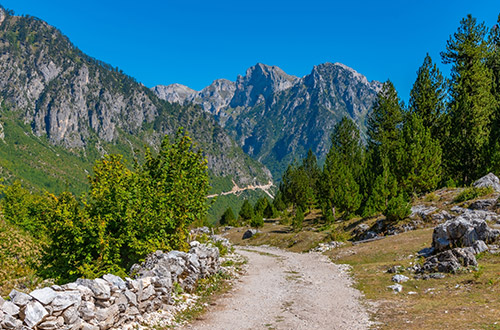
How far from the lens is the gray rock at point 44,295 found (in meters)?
10.9

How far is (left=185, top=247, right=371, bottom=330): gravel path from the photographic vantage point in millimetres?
15602

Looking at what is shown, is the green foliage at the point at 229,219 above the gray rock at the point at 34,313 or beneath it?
beneath

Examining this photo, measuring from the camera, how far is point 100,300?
1296 centimetres

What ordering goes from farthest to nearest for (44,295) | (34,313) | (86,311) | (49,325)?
(86,311)
(44,295)
(49,325)
(34,313)

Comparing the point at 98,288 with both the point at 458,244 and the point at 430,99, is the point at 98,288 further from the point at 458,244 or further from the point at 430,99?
the point at 430,99

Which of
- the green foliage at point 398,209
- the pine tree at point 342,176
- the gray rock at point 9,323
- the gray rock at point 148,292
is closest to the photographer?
the gray rock at point 9,323

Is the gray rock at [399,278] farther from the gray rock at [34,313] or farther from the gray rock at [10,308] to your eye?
the gray rock at [10,308]

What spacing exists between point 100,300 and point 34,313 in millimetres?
2707

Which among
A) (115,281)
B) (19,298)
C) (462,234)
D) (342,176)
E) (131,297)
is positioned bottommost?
(462,234)

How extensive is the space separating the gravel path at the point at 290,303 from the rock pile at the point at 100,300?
249 cm

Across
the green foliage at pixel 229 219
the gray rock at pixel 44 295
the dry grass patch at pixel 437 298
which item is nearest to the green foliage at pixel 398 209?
the dry grass patch at pixel 437 298

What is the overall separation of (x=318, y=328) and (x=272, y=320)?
237cm

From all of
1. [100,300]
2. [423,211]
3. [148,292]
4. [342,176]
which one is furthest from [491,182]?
[100,300]

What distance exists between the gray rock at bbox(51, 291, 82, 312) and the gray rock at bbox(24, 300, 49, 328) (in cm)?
42
